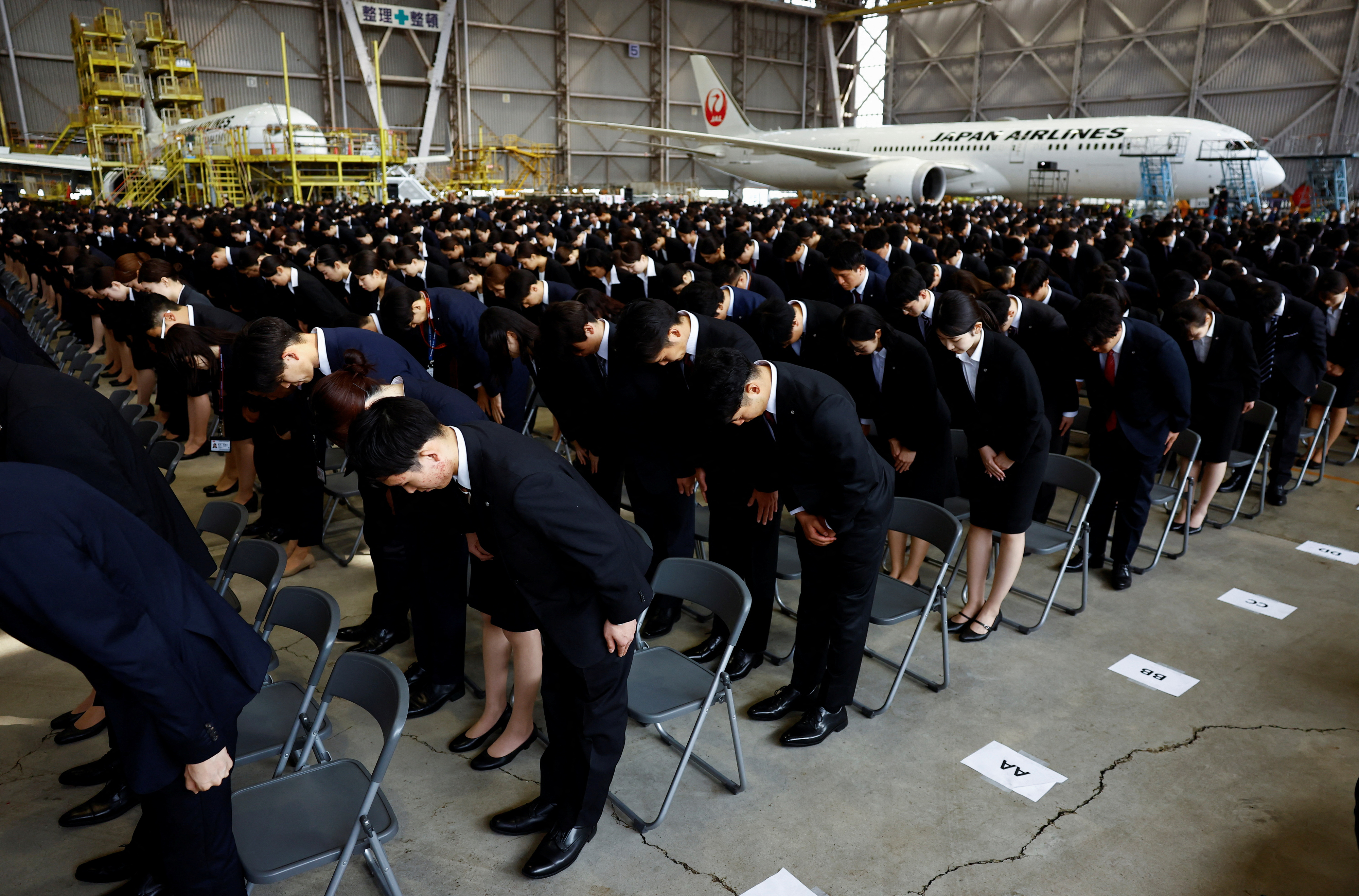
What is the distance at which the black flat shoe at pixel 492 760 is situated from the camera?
3.06 meters

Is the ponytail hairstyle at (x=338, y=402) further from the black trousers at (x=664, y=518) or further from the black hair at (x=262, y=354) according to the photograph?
the black trousers at (x=664, y=518)

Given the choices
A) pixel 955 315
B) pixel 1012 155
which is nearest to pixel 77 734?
pixel 955 315

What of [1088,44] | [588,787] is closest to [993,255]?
[588,787]

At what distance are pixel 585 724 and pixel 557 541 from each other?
2.31 feet

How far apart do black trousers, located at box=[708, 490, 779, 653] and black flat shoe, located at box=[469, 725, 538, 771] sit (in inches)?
40.9

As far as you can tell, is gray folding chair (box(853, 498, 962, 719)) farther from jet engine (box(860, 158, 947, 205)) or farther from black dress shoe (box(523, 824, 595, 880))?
jet engine (box(860, 158, 947, 205))

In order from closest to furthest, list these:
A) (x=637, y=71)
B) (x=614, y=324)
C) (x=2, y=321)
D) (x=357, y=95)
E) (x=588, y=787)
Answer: (x=588, y=787) → (x=614, y=324) → (x=2, y=321) → (x=357, y=95) → (x=637, y=71)

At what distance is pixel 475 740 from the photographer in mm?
A: 3189

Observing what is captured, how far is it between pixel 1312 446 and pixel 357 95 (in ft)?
98.9

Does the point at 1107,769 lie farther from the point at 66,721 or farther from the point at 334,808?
the point at 66,721

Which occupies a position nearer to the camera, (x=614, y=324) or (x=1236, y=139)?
(x=614, y=324)

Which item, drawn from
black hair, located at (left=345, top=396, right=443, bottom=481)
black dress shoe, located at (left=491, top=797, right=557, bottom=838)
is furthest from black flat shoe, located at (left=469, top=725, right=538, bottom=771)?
black hair, located at (left=345, top=396, right=443, bottom=481)

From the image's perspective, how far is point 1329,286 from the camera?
5.40 m

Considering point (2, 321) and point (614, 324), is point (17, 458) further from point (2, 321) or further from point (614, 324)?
point (2, 321)
